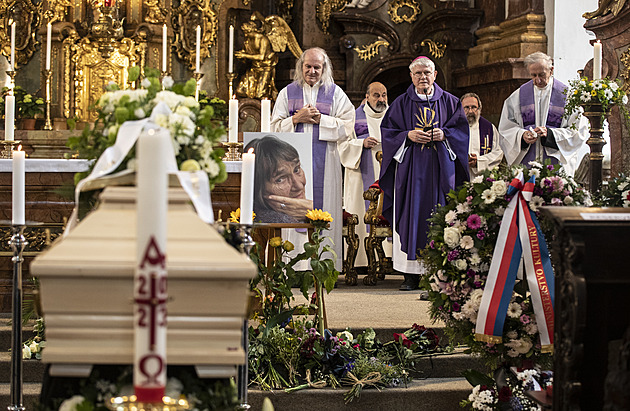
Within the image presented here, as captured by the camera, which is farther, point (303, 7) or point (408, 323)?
point (303, 7)

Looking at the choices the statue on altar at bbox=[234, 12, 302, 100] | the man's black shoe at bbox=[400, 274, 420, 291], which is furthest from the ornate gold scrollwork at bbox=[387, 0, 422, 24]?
the man's black shoe at bbox=[400, 274, 420, 291]

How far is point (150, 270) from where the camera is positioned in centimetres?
200

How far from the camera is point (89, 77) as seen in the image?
10.3m

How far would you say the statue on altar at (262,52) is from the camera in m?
10.6

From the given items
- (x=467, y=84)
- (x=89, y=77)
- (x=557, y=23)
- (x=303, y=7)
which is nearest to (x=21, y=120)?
(x=89, y=77)

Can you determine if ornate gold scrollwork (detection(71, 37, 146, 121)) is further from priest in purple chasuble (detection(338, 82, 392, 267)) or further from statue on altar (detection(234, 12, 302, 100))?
priest in purple chasuble (detection(338, 82, 392, 267))

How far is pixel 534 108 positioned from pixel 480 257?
3440 millimetres

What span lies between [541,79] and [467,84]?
322 cm

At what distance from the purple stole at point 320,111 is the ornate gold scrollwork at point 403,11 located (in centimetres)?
376

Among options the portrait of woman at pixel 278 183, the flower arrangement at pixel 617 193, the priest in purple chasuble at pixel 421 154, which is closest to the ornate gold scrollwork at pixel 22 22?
the priest in purple chasuble at pixel 421 154

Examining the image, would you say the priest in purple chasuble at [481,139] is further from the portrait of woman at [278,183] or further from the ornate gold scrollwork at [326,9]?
the portrait of woman at [278,183]

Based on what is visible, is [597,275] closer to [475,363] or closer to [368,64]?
[475,363]

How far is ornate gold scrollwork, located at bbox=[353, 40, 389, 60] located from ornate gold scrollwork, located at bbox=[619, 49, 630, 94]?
14.5ft

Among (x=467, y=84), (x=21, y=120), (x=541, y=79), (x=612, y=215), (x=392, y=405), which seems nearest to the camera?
(x=612, y=215)
